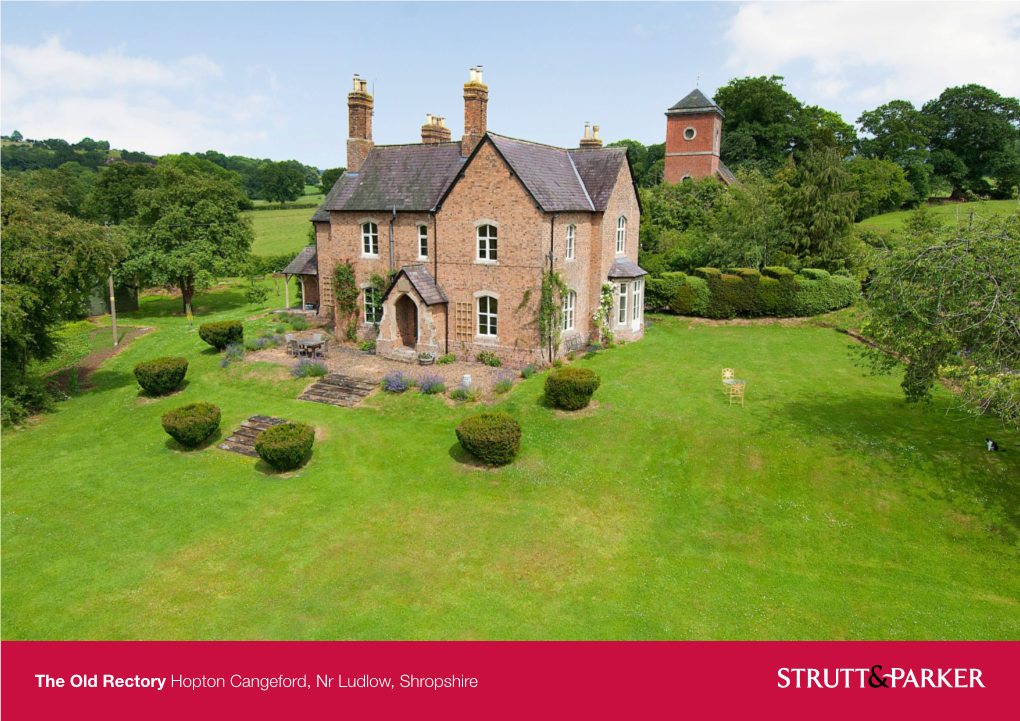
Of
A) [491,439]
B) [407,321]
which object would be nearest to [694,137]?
[407,321]

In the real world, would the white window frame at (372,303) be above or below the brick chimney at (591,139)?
below

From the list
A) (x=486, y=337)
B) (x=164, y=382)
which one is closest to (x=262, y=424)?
(x=164, y=382)

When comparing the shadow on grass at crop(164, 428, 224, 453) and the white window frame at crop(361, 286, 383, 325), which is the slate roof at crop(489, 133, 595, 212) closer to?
the white window frame at crop(361, 286, 383, 325)

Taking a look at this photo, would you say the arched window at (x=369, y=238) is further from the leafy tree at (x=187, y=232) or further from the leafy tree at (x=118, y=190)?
the leafy tree at (x=118, y=190)

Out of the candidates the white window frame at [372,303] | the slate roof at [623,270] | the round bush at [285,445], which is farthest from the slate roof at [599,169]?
the round bush at [285,445]

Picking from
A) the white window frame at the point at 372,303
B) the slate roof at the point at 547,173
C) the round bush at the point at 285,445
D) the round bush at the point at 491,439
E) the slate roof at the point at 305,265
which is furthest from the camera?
the slate roof at the point at 305,265

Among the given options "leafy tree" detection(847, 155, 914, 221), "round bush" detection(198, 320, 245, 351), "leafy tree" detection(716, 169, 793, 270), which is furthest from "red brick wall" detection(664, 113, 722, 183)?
"round bush" detection(198, 320, 245, 351)

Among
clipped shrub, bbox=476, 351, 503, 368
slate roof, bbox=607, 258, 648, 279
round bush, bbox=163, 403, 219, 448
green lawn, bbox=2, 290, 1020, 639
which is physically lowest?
green lawn, bbox=2, 290, 1020, 639
